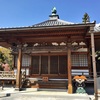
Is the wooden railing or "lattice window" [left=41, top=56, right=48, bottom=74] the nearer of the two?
the wooden railing

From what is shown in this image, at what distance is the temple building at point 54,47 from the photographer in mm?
8562

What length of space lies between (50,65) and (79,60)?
2.61 meters

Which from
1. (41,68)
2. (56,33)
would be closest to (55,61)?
(41,68)

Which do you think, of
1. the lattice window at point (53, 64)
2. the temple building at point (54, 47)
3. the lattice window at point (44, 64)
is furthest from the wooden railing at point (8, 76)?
the lattice window at point (53, 64)

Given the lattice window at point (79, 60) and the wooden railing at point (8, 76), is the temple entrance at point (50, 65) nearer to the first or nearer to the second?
the lattice window at point (79, 60)

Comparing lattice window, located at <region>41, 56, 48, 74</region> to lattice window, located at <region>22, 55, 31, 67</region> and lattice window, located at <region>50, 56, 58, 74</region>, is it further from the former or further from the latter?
lattice window, located at <region>22, 55, 31, 67</region>

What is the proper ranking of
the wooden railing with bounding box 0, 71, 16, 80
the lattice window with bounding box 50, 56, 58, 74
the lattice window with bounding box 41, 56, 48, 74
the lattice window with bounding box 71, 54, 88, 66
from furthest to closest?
the lattice window with bounding box 41, 56, 48, 74
the lattice window with bounding box 50, 56, 58, 74
the lattice window with bounding box 71, 54, 88, 66
the wooden railing with bounding box 0, 71, 16, 80

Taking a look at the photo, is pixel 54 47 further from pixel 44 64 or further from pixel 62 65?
pixel 44 64

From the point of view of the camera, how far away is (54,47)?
9.79 metres

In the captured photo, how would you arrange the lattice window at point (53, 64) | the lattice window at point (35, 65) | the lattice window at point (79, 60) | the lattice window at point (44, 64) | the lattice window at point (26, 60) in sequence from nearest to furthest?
1. the lattice window at point (79, 60)
2. the lattice window at point (53, 64)
3. the lattice window at point (44, 64)
4. the lattice window at point (35, 65)
5. the lattice window at point (26, 60)

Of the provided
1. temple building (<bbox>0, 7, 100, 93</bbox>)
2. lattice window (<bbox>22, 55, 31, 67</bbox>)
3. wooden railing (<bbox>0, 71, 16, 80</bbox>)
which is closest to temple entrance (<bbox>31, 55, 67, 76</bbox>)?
temple building (<bbox>0, 7, 100, 93</bbox>)

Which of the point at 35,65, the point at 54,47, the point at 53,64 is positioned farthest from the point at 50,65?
the point at 54,47

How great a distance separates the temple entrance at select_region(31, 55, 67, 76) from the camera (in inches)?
512

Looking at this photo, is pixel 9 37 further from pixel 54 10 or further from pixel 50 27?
pixel 54 10
